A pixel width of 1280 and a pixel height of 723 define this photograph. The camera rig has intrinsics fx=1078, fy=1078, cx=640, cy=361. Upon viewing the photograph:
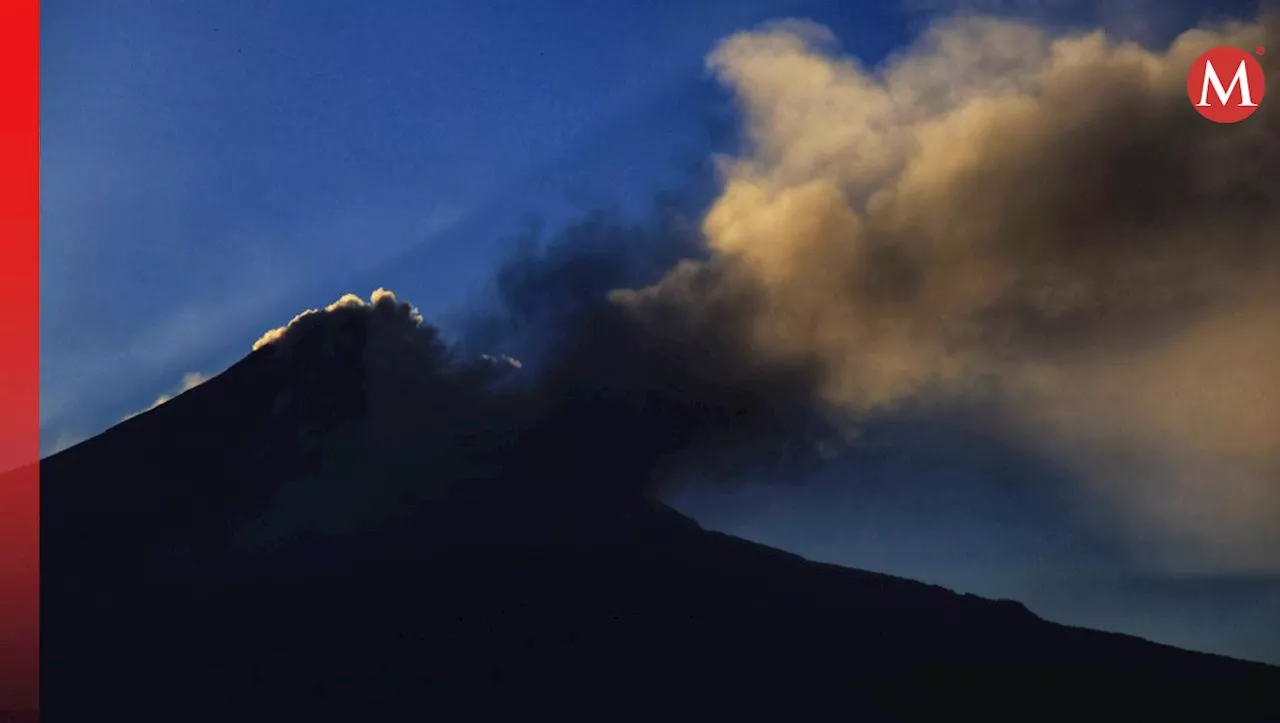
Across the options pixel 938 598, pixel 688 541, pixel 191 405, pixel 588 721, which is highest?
pixel 191 405

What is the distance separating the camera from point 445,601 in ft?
129

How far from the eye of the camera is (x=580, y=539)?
145ft

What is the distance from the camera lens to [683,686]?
33.2 metres

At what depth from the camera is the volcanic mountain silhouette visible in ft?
109

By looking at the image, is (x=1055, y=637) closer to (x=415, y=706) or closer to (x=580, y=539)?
(x=580, y=539)

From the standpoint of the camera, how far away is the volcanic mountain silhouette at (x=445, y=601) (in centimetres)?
3331

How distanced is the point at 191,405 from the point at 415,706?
2935 cm

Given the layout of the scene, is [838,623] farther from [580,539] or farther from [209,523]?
[209,523]

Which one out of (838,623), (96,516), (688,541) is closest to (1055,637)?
(838,623)

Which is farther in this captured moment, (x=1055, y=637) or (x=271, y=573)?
(x=271, y=573)

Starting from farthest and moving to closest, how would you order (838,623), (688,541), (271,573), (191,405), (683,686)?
(191,405), (688,541), (271,573), (838,623), (683,686)

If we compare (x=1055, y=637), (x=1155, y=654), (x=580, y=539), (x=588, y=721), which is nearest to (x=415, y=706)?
(x=588, y=721)

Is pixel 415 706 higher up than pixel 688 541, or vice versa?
pixel 688 541

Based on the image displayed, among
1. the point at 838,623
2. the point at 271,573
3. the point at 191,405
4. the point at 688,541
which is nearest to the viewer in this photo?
the point at 838,623
